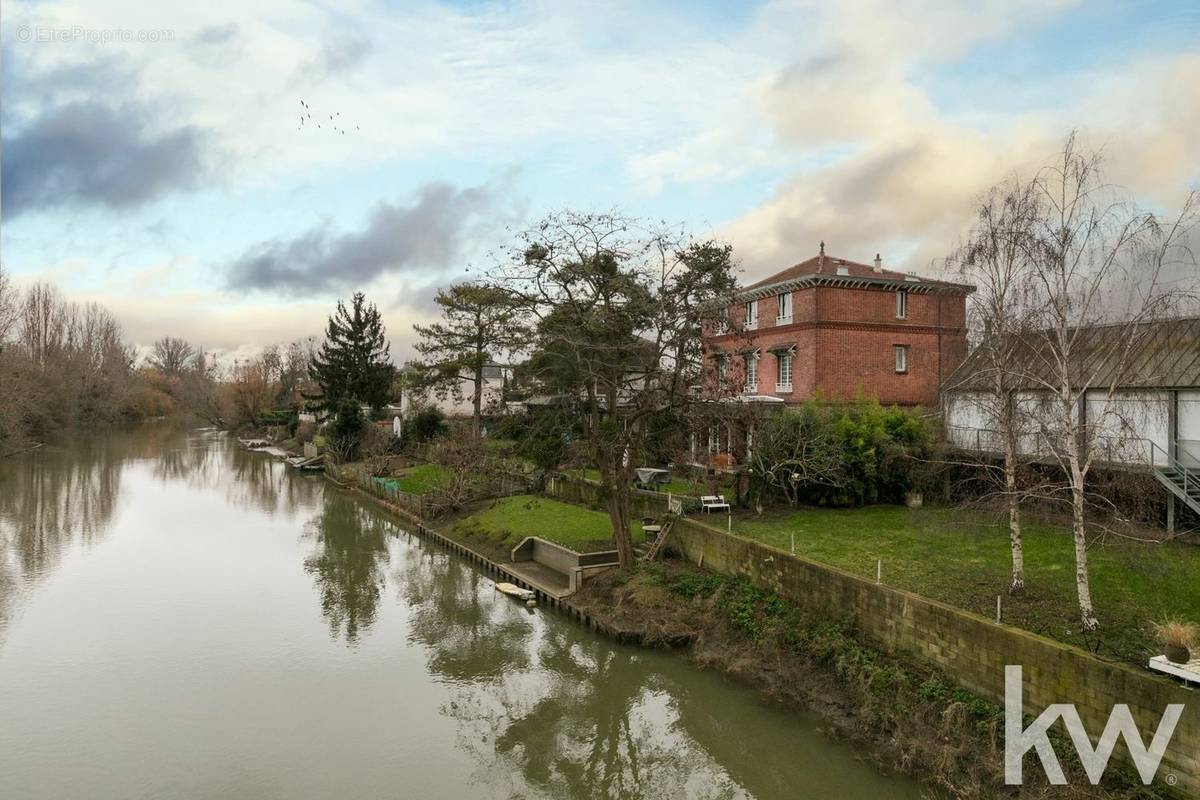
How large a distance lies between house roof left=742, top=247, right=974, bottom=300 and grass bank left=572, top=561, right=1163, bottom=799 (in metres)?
12.6

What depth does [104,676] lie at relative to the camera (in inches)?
629

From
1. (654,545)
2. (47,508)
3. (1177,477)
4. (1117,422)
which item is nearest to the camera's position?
(1177,477)

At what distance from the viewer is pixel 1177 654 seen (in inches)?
365

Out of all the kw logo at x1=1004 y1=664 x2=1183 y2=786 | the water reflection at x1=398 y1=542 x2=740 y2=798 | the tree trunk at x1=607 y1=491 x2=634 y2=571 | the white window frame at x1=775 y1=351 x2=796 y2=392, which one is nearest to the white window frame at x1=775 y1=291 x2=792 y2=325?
the white window frame at x1=775 y1=351 x2=796 y2=392

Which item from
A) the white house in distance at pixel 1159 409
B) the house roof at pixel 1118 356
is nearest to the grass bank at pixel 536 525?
the white house in distance at pixel 1159 409

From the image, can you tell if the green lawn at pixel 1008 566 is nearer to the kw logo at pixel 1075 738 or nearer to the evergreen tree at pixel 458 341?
the kw logo at pixel 1075 738

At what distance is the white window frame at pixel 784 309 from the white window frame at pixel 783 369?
1289 mm

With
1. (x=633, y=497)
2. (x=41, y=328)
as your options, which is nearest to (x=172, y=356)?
(x=41, y=328)

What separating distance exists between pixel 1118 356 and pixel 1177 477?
260 inches

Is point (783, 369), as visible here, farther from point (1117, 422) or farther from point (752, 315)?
point (1117, 422)

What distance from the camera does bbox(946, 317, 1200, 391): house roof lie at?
11.9 meters

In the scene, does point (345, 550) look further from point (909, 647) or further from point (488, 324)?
point (909, 647)

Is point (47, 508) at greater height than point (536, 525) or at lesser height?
lesser

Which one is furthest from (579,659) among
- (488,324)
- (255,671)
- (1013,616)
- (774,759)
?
(488,324)
